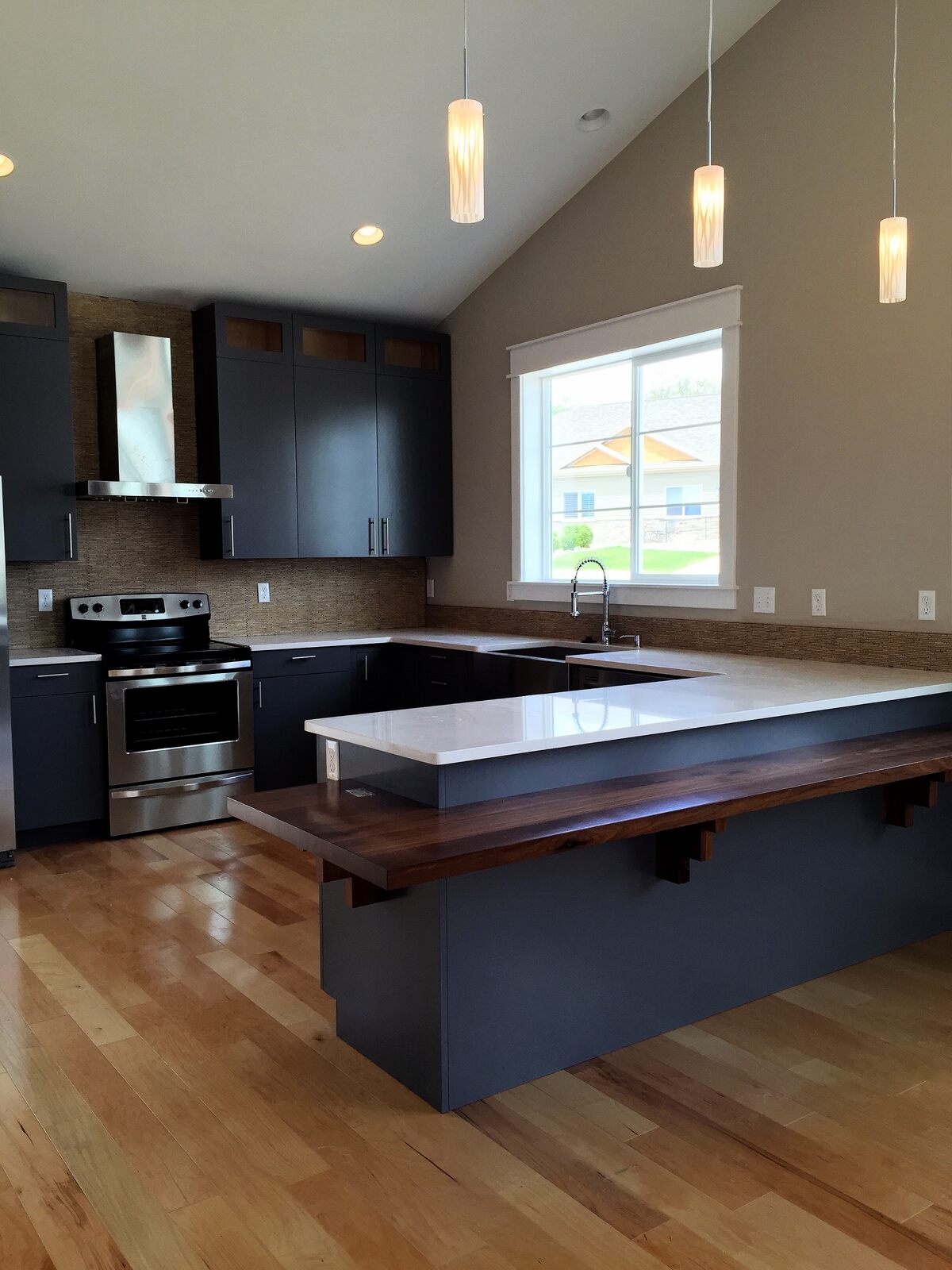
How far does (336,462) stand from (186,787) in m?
1.78

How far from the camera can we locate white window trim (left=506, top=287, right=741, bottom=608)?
4156mm

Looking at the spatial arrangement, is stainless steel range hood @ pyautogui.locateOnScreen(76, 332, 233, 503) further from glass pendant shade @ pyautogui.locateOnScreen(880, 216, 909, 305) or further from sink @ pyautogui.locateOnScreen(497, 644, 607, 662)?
glass pendant shade @ pyautogui.locateOnScreen(880, 216, 909, 305)

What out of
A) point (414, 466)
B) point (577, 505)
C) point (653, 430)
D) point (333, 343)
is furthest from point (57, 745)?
point (653, 430)

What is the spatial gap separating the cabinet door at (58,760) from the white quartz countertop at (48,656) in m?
0.15

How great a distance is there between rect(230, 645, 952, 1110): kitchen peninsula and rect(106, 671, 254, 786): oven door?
215 cm

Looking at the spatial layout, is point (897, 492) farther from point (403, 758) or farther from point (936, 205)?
point (403, 758)

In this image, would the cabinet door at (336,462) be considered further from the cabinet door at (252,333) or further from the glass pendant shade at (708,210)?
the glass pendant shade at (708,210)

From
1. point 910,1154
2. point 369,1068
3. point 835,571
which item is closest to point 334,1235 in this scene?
point 369,1068

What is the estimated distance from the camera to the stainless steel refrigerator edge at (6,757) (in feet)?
13.7

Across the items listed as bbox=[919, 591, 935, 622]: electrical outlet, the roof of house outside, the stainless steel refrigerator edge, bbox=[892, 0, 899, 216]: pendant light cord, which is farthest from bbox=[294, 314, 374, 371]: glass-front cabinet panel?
bbox=[919, 591, 935, 622]: electrical outlet

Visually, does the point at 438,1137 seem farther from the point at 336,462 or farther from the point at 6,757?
the point at 336,462

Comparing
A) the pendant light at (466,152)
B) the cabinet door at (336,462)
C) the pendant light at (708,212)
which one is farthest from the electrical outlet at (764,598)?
the pendant light at (466,152)

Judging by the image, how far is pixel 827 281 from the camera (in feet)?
12.3

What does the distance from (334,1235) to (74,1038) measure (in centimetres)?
110
